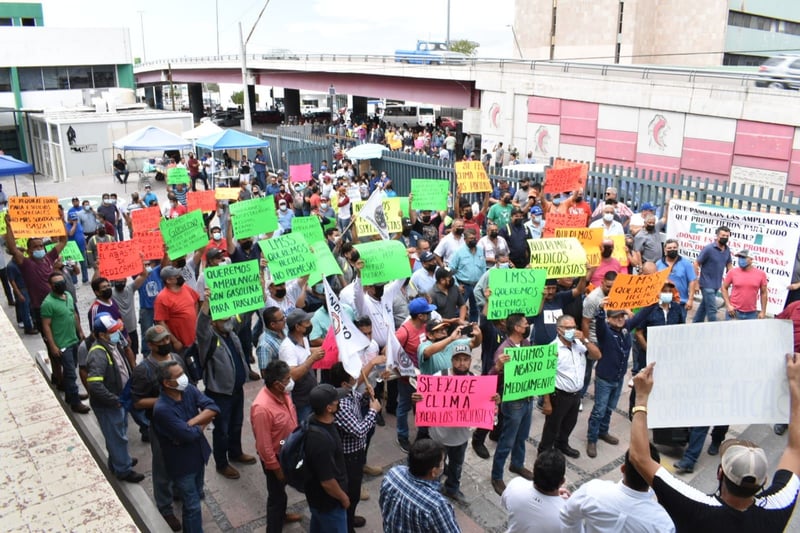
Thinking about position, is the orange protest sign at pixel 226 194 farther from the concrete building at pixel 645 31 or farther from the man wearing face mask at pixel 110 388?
the concrete building at pixel 645 31

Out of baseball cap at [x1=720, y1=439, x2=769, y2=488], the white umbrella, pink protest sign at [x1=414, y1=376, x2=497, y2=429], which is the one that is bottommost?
pink protest sign at [x1=414, y1=376, x2=497, y2=429]

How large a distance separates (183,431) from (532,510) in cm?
288

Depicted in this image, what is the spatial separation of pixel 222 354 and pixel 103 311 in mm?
1689

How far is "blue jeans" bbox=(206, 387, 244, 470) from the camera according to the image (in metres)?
6.47

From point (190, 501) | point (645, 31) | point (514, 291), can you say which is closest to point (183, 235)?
point (190, 501)

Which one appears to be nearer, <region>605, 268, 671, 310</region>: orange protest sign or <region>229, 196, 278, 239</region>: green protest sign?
<region>605, 268, 671, 310</region>: orange protest sign

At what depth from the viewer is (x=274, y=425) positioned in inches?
208

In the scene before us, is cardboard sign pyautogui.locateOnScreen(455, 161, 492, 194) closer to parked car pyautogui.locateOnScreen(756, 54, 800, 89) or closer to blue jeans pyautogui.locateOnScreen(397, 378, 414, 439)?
blue jeans pyautogui.locateOnScreen(397, 378, 414, 439)

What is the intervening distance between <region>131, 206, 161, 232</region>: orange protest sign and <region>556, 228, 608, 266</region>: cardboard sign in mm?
7106

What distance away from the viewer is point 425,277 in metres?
8.48

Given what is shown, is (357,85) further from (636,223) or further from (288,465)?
(288,465)

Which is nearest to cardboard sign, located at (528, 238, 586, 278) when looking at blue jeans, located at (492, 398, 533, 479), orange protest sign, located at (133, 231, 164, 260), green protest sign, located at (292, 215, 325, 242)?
blue jeans, located at (492, 398, 533, 479)

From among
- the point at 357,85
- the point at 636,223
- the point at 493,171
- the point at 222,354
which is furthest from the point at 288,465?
the point at 357,85

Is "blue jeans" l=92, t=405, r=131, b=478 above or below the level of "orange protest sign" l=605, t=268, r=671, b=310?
below
